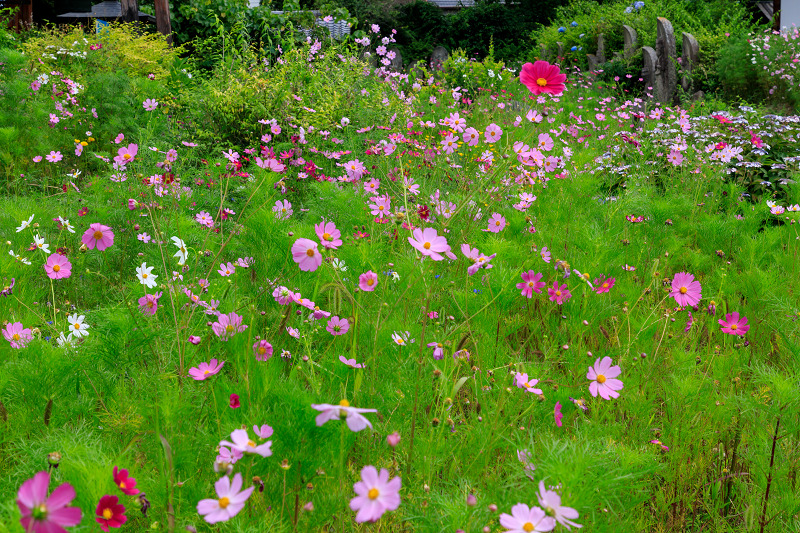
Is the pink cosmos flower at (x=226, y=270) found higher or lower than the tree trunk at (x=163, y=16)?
lower

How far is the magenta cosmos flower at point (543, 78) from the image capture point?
5.39 feet

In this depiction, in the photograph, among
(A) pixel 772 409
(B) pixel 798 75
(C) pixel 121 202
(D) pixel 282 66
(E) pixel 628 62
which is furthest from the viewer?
(E) pixel 628 62

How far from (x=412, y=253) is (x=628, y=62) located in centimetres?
722

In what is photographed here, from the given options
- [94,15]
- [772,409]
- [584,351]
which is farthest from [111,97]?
[94,15]

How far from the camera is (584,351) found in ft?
6.07

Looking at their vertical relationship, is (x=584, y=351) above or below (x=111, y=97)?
below

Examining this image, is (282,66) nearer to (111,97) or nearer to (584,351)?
(111,97)

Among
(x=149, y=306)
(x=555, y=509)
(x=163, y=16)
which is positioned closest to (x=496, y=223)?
(x=149, y=306)

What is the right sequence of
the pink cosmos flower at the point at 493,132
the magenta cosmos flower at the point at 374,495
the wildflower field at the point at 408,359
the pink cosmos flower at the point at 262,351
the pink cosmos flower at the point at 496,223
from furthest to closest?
the pink cosmos flower at the point at 493,132 < the pink cosmos flower at the point at 496,223 < the pink cosmos flower at the point at 262,351 < the wildflower field at the point at 408,359 < the magenta cosmos flower at the point at 374,495

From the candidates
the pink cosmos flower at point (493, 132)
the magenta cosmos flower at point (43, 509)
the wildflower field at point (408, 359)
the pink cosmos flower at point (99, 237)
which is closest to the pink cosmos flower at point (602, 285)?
the wildflower field at point (408, 359)

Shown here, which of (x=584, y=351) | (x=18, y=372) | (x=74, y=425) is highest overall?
(x=18, y=372)

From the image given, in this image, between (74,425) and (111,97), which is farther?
(111,97)

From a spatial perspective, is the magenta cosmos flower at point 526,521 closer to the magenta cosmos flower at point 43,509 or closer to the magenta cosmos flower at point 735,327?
the magenta cosmos flower at point 43,509

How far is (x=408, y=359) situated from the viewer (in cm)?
158
